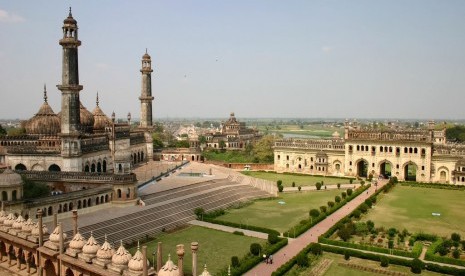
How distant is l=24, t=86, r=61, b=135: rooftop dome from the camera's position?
43.4m

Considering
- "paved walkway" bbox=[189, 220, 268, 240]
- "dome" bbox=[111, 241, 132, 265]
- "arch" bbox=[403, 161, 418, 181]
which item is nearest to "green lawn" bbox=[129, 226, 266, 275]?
"paved walkway" bbox=[189, 220, 268, 240]

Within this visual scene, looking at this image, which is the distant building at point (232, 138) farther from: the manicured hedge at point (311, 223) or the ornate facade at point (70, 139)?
the manicured hedge at point (311, 223)

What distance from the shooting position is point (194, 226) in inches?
1177

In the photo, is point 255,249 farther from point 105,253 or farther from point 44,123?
point 44,123

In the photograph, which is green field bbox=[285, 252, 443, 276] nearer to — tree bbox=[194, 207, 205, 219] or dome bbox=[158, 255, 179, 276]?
tree bbox=[194, 207, 205, 219]

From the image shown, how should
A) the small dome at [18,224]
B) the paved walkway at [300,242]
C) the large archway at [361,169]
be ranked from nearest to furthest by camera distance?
the small dome at [18,224]
the paved walkway at [300,242]
the large archway at [361,169]

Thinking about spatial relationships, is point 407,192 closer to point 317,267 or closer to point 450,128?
point 317,267

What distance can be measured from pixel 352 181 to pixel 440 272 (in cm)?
2785

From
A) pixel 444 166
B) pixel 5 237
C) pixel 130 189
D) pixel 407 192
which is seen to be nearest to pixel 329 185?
pixel 407 192

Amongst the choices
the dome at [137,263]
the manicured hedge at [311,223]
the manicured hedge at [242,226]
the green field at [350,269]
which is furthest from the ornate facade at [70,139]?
the dome at [137,263]

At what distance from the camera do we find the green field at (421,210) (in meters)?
30.3

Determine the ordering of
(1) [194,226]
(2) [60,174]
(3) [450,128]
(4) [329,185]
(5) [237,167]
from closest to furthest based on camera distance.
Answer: (1) [194,226], (2) [60,174], (4) [329,185], (5) [237,167], (3) [450,128]

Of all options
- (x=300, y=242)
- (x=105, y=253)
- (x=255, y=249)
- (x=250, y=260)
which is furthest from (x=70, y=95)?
(x=105, y=253)

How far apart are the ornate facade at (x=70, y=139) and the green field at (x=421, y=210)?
20.1 metres
